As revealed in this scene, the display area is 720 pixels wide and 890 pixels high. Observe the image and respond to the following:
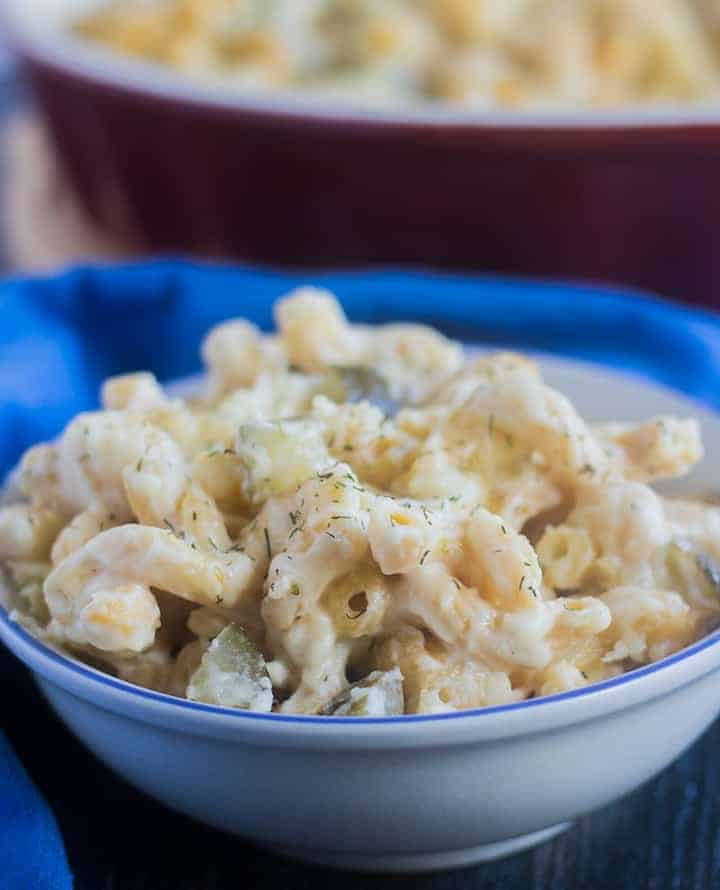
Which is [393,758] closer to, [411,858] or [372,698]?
[372,698]

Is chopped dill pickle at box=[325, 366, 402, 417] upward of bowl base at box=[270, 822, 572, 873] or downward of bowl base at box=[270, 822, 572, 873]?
upward

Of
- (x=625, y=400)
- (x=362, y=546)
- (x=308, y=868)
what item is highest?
(x=362, y=546)

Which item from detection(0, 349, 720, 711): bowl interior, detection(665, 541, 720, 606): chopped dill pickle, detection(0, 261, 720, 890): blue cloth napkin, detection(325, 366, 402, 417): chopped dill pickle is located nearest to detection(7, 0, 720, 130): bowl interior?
detection(0, 261, 720, 890): blue cloth napkin

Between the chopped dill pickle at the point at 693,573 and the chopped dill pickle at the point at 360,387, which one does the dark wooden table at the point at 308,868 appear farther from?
the chopped dill pickle at the point at 360,387

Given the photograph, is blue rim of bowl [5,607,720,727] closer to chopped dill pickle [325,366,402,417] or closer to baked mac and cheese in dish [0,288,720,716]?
baked mac and cheese in dish [0,288,720,716]

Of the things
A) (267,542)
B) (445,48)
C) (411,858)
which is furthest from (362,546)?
(445,48)

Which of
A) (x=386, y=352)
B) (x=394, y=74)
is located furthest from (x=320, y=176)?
(x=386, y=352)

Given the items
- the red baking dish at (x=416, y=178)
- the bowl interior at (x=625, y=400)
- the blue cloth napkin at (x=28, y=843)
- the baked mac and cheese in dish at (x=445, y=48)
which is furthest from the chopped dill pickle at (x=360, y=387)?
the baked mac and cheese in dish at (x=445, y=48)
